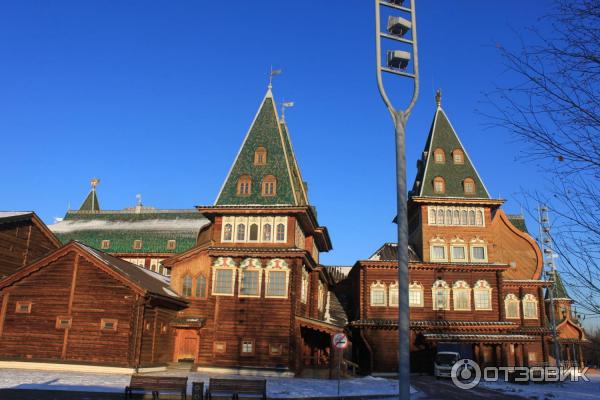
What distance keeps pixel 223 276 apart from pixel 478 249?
19353mm

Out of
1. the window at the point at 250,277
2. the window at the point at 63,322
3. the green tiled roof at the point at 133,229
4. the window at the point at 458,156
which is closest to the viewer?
the window at the point at 63,322

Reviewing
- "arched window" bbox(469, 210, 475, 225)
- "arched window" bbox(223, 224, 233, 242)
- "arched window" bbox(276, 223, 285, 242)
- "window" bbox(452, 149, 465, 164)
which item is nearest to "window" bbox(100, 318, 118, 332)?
"arched window" bbox(223, 224, 233, 242)

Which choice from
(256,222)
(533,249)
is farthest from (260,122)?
(533,249)

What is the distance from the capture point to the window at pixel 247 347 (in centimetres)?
3116

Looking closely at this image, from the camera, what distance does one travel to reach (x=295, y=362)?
30.7 metres

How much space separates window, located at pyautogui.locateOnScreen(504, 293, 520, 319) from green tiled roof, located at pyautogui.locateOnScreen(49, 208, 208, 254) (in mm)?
26296

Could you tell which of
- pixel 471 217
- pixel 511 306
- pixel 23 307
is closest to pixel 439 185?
pixel 471 217

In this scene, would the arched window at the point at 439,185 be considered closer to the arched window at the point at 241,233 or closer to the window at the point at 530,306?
the window at the point at 530,306

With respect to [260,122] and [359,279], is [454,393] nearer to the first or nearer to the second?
[359,279]

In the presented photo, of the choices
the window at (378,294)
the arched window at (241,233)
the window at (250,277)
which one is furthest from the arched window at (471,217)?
the arched window at (241,233)

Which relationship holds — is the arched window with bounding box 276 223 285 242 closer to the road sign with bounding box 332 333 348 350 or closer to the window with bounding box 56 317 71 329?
the window with bounding box 56 317 71 329

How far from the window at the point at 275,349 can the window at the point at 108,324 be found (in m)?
8.58

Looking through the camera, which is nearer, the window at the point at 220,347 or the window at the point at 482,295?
the window at the point at 220,347

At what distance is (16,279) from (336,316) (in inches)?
880
